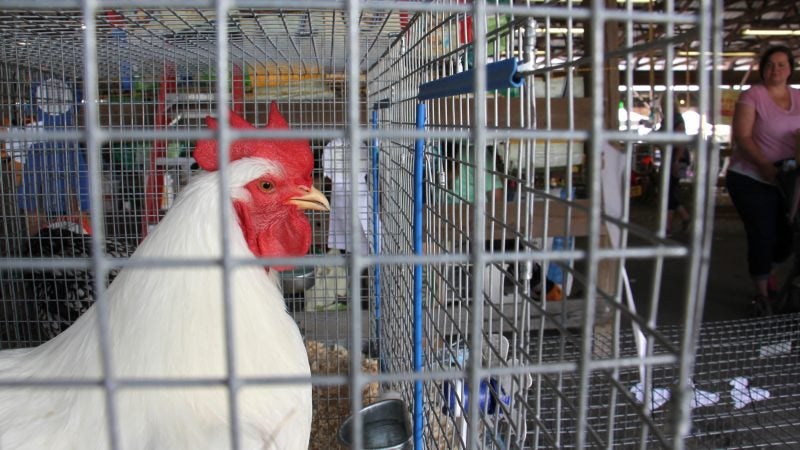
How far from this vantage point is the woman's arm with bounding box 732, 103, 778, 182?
148 inches

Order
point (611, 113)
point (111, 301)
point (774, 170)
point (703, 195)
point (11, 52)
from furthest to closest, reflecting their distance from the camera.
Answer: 1. point (774, 170)
2. point (611, 113)
3. point (11, 52)
4. point (111, 301)
5. point (703, 195)

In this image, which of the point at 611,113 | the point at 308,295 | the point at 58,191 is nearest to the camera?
the point at 58,191

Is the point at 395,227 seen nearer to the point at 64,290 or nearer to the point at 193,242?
the point at 193,242

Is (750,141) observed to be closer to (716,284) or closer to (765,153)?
(765,153)

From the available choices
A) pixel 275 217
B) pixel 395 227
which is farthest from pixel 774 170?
pixel 275 217

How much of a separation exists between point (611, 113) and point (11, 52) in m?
3.04

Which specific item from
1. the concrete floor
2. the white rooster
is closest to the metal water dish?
the white rooster

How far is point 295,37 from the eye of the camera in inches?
89.0

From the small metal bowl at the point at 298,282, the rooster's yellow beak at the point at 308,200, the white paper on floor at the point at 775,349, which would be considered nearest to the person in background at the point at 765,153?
the white paper on floor at the point at 775,349

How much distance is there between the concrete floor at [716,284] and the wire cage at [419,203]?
4.02 feet

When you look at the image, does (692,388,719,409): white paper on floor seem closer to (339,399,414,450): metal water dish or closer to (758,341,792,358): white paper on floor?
(758,341,792,358): white paper on floor

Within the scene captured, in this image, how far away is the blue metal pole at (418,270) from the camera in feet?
4.92

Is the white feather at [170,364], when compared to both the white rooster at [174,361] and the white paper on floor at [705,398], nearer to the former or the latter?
the white rooster at [174,361]

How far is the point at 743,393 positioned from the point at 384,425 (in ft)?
5.82
